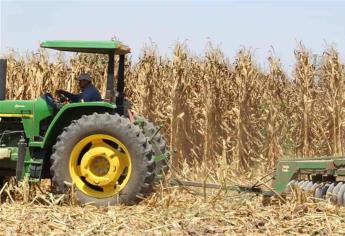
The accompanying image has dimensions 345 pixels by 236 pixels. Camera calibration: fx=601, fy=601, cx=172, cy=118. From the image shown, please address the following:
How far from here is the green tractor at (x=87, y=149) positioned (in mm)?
6824

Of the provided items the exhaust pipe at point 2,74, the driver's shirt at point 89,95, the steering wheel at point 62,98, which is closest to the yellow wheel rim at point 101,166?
the driver's shirt at point 89,95

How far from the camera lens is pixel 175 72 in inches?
516

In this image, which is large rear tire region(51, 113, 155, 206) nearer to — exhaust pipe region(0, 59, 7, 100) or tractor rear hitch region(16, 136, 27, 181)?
tractor rear hitch region(16, 136, 27, 181)

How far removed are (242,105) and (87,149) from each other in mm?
6495

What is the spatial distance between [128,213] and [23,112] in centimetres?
221

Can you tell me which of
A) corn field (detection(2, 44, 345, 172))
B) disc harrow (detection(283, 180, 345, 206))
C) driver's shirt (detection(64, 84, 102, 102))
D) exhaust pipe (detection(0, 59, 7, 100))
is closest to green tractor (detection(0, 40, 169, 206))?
driver's shirt (detection(64, 84, 102, 102))

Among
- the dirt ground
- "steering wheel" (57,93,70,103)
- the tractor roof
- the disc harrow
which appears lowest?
the dirt ground

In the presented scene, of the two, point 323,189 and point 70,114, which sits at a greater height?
point 70,114

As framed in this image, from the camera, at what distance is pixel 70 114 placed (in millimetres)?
7234

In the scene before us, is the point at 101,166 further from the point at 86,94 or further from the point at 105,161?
the point at 86,94

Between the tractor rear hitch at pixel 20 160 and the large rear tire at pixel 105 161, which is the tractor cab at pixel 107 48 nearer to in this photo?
the large rear tire at pixel 105 161

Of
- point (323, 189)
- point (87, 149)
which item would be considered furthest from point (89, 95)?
point (323, 189)

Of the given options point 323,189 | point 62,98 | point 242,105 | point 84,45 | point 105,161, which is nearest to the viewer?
point 323,189

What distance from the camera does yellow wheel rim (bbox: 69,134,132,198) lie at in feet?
22.6
